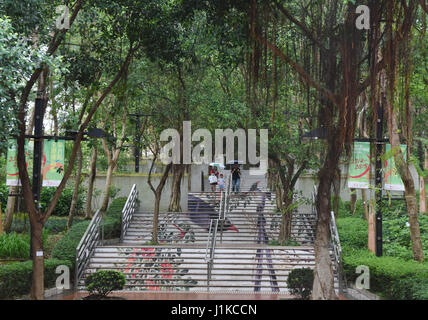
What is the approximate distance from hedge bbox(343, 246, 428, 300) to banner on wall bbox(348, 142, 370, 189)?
1956mm

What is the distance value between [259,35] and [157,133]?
35.1ft

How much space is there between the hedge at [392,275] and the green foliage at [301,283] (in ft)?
5.84

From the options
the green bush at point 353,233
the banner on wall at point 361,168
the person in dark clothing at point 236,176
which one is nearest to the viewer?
the banner on wall at point 361,168

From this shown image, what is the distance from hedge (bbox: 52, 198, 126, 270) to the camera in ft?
46.2

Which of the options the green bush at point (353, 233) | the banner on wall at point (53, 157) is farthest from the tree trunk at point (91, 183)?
the green bush at point (353, 233)

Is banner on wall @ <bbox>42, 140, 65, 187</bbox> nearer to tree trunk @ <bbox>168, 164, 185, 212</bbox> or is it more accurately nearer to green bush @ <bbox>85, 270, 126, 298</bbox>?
green bush @ <bbox>85, 270, 126, 298</bbox>

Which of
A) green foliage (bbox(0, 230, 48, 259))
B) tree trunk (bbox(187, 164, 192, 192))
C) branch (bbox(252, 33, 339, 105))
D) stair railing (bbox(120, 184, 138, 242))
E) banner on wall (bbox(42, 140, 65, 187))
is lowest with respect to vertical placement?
green foliage (bbox(0, 230, 48, 259))

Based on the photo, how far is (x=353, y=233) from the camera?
16.8m

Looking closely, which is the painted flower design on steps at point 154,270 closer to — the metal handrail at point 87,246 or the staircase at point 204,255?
the staircase at point 204,255

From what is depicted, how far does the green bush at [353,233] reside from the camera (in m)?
16.1

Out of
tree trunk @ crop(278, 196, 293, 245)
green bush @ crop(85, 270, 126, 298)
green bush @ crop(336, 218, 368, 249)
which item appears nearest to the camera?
green bush @ crop(85, 270, 126, 298)

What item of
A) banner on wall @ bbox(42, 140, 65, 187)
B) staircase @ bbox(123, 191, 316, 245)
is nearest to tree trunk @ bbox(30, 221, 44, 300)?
banner on wall @ bbox(42, 140, 65, 187)

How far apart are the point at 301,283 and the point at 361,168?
3567 mm

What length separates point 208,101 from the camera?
16453 mm
